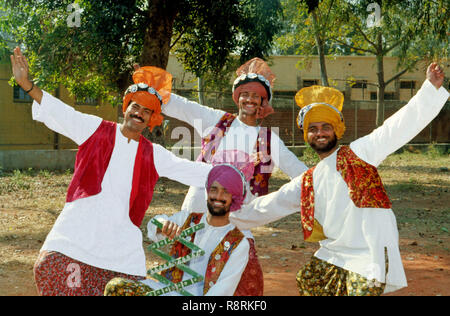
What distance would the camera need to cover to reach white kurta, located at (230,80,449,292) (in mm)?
3303

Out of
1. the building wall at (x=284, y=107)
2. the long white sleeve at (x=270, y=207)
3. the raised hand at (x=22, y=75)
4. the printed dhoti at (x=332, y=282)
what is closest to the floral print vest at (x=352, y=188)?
the long white sleeve at (x=270, y=207)

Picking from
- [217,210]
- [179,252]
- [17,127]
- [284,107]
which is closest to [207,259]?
[179,252]

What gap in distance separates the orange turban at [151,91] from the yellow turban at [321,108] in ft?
3.39

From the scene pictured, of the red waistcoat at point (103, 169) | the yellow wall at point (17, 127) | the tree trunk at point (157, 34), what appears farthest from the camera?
the yellow wall at point (17, 127)

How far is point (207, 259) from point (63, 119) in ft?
4.50

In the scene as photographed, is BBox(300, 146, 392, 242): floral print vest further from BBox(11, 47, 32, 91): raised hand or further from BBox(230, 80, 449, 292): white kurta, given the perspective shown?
BBox(11, 47, 32, 91): raised hand

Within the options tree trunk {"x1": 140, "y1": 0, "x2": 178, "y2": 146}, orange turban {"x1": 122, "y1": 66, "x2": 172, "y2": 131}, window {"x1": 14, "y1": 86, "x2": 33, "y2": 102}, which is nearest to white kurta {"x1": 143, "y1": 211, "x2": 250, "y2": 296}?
orange turban {"x1": 122, "y1": 66, "x2": 172, "y2": 131}

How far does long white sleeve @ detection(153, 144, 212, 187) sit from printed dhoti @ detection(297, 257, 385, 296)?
0.99 m

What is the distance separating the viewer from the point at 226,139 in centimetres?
418

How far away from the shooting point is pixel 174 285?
3.26m

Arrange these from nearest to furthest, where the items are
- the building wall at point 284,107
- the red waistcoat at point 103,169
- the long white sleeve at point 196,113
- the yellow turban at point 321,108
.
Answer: the red waistcoat at point 103,169 < the yellow turban at point 321,108 < the long white sleeve at point 196,113 < the building wall at point 284,107

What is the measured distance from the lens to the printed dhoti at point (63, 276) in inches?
129

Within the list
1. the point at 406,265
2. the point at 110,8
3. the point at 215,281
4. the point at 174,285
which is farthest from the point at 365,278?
the point at 110,8

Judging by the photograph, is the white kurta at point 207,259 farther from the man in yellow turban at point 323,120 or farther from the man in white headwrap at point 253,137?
the man in yellow turban at point 323,120
